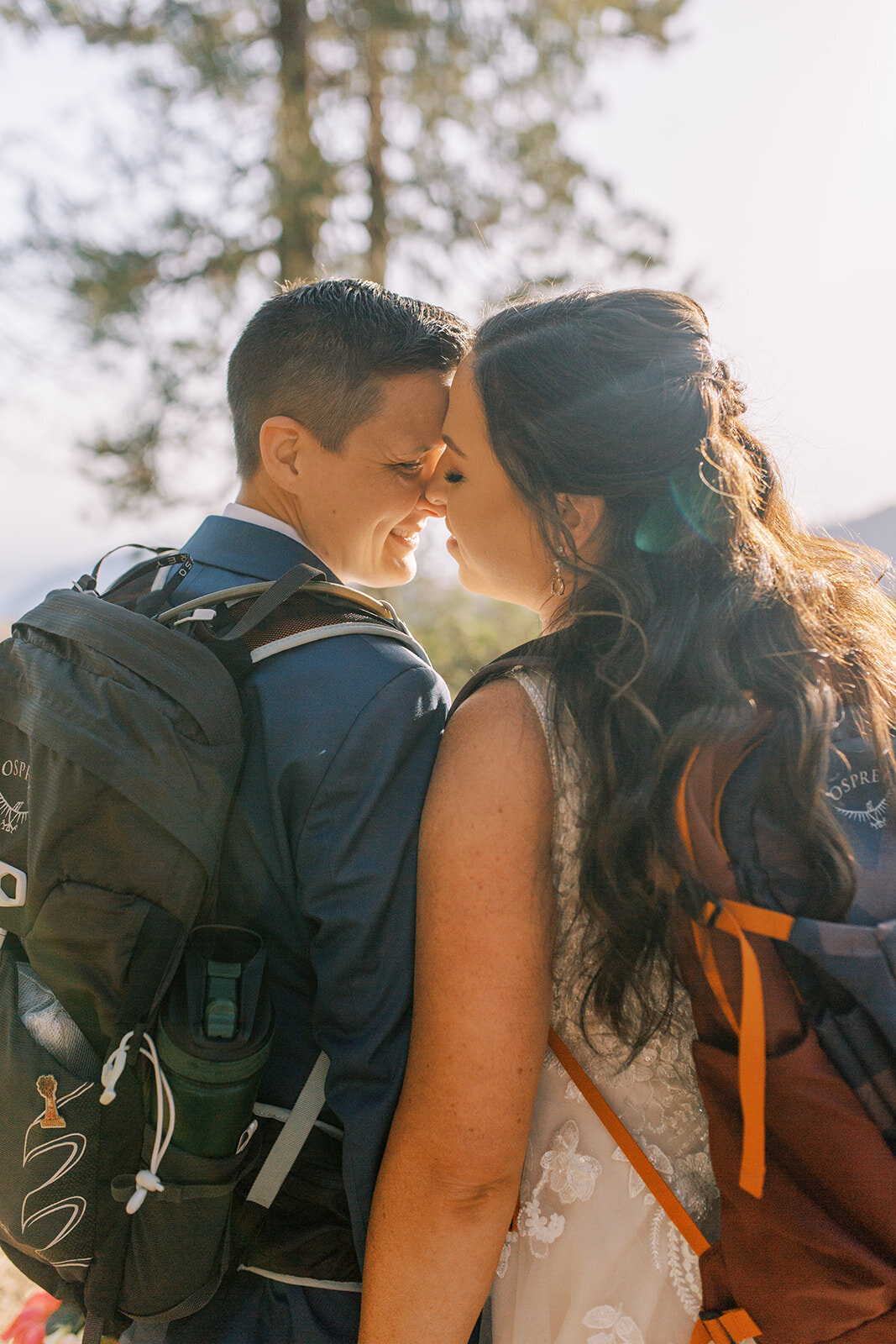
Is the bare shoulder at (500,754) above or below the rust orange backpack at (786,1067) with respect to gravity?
above

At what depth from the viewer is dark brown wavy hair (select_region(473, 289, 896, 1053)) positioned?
4.34ft

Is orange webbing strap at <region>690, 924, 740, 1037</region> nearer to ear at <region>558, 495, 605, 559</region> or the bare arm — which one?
the bare arm

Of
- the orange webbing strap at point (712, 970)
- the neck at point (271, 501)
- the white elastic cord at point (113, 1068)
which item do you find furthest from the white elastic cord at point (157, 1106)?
the neck at point (271, 501)

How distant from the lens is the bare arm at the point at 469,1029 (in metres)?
1.36

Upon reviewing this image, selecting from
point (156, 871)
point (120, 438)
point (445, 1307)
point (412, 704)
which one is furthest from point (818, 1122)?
point (120, 438)

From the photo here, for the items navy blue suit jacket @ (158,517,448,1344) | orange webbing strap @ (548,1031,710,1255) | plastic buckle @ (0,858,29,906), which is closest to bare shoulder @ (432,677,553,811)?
navy blue suit jacket @ (158,517,448,1344)

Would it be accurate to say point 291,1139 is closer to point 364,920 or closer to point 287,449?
point 364,920

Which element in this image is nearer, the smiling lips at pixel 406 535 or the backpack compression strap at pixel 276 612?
the backpack compression strap at pixel 276 612

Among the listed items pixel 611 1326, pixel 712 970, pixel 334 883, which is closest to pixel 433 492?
pixel 334 883

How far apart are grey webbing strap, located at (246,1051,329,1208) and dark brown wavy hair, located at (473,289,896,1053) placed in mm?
468

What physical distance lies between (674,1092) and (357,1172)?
1.73ft

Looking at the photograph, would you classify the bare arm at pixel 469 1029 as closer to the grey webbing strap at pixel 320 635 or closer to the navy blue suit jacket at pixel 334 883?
the navy blue suit jacket at pixel 334 883

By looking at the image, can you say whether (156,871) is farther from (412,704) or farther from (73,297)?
(73,297)

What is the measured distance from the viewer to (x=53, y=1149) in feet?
4.54
